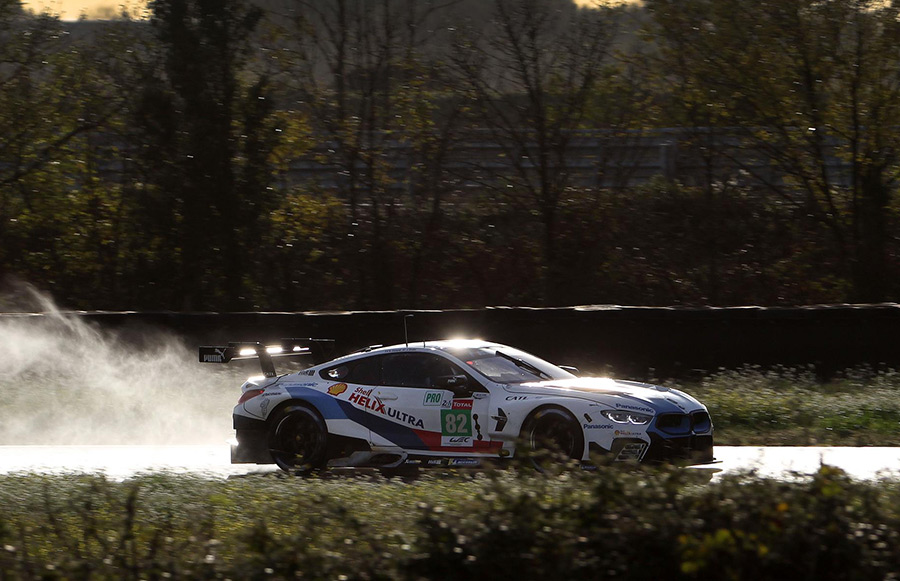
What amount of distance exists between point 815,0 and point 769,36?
1.08 meters

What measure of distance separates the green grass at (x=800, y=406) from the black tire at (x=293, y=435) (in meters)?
4.74

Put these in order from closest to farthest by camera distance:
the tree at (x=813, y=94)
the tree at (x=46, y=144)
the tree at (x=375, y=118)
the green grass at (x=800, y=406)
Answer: the green grass at (x=800, y=406) → the tree at (x=813, y=94) → the tree at (x=375, y=118) → the tree at (x=46, y=144)

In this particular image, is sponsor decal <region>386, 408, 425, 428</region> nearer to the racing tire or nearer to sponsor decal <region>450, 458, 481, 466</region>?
sponsor decal <region>450, 458, 481, 466</region>

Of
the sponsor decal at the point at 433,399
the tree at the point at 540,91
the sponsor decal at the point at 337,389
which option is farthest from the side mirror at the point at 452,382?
the tree at the point at 540,91

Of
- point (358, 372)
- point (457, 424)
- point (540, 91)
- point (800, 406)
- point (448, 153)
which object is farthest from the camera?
point (448, 153)

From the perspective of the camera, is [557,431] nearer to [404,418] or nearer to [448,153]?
[404,418]

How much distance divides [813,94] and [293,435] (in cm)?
1512

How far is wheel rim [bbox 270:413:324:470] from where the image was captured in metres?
11.2

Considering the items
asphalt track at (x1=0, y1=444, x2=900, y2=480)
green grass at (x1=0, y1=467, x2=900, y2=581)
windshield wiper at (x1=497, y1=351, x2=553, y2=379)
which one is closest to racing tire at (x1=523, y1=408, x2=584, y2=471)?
windshield wiper at (x1=497, y1=351, x2=553, y2=379)

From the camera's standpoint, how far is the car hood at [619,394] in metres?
9.92

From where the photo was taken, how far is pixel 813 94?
22406mm

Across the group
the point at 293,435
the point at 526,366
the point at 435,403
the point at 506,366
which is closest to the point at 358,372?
the point at 293,435

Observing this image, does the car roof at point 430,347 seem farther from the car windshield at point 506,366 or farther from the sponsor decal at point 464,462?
the sponsor decal at point 464,462

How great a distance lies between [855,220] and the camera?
2272 cm
